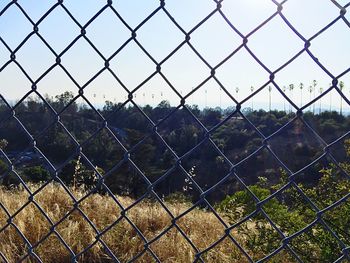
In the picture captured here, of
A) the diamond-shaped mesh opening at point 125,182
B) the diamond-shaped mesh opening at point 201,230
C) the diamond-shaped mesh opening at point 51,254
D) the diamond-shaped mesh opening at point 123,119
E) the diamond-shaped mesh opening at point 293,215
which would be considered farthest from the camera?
the diamond-shaped mesh opening at point 125,182

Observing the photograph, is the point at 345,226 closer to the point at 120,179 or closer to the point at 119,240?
the point at 119,240

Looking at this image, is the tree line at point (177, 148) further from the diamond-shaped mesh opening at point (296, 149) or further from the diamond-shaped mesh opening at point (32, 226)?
the diamond-shaped mesh opening at point (32, 226)

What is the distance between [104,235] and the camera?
4395mm

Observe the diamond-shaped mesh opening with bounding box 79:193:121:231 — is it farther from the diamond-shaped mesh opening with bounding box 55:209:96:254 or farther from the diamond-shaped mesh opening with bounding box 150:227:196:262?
the diamond-shaped mesh opening with bounding box 150:227:196:262

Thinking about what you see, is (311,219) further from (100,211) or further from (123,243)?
(100,211)

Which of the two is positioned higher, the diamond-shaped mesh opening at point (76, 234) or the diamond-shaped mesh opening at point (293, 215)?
the diamond-shaped mesh opening at point (76, 234)

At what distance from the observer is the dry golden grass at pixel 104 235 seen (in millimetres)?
3939

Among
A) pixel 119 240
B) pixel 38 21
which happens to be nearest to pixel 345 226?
pixel 38 21

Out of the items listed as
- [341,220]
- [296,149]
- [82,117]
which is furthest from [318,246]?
[296,149]

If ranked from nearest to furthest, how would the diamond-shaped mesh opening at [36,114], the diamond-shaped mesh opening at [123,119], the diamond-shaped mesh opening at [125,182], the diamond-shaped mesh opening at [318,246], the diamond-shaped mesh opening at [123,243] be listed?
the diamond-shaped mesh opening at [123,119]
the diamond-shaped mesh opening at [318,246]
the diamond-shaped mesh opening at [123,243]
the diamond-shaped mesh opening at [36,114]
the diamond-shaped mesh opening at [125,182]

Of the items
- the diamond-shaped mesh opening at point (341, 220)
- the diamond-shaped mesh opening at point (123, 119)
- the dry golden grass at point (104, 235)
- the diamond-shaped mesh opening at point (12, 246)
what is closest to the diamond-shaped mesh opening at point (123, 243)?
the dry golden grass at point (104, 235)

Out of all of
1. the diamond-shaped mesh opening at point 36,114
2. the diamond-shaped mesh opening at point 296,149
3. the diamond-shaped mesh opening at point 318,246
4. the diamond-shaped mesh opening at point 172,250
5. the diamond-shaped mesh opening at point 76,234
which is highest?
the diamond-shaped mesh opening at point 36,114

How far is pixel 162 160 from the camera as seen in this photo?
14641 mm

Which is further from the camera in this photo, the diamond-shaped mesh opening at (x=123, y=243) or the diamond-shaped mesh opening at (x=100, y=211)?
the diamond-shaped mesh opening at (x=100, y=211)
